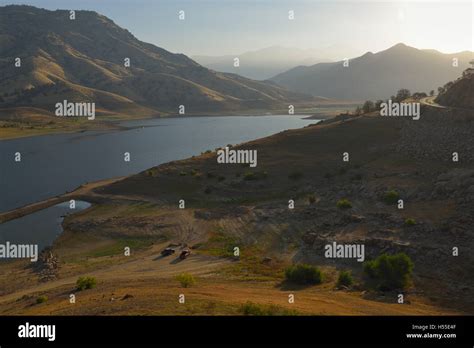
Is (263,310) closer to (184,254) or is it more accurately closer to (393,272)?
(393,272)

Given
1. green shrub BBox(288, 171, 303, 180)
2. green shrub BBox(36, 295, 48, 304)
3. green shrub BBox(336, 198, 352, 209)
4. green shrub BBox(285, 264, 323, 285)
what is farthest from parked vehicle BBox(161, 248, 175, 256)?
green shrub BBox(288, 171, 303, 180)

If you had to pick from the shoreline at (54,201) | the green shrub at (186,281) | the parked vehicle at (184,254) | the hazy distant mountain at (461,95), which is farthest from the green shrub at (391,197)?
the shoreline at (54,201)

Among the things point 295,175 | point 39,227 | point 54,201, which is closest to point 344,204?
point 295,175

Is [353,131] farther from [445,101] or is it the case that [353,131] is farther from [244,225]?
[244,225]

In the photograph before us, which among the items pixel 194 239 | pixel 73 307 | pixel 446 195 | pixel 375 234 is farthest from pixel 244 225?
pixel 73 307

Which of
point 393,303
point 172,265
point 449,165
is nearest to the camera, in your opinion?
point 393,303
